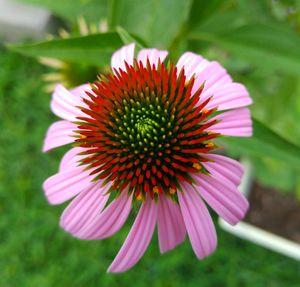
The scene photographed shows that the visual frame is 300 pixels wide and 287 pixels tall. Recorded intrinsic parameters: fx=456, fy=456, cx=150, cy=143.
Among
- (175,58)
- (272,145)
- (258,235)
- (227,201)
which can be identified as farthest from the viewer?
(258,235)

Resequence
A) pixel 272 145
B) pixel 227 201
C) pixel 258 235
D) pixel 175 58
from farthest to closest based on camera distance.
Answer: pixel 258 235
pixel 175 58
pixel 272 145
pixel 227 201

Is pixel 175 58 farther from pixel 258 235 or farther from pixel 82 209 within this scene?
pixel 258 235

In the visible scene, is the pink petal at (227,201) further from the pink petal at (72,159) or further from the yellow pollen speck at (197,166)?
the pink petal at (72,159)

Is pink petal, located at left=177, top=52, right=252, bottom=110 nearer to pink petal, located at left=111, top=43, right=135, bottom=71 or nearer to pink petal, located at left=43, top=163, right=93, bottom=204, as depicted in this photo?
pink petal, located at left=111, top=43, right=135, bottom=71

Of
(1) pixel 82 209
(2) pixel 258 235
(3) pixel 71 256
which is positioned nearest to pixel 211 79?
(1) pixel 82 209

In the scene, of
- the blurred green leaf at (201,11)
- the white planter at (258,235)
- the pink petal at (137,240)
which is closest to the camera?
the pink petal at (137,240)

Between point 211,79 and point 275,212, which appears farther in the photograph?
point 275,212

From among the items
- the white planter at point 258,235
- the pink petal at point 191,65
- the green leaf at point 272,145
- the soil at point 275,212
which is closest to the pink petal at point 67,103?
the pink petal at point 191,65
